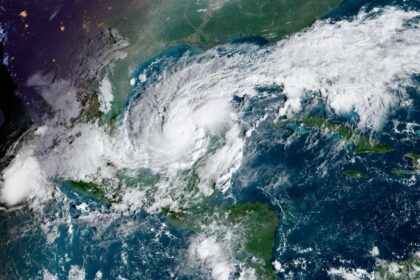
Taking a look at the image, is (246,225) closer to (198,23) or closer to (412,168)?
(412,168)

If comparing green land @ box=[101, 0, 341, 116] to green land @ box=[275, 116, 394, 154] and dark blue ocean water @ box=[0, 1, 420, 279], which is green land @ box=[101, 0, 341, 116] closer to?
dark blue ocean water @ box=[0, 1, 420, 279]

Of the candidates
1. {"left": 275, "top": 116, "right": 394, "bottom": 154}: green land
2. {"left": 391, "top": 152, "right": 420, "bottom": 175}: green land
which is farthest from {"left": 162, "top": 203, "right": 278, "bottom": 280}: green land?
{"left": 391, "top": 152, "right": 420, "bottom": 175}: green land

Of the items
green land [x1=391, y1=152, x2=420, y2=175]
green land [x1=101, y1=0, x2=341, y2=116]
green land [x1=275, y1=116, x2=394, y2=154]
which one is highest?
green land [x1=101, y1=0, x2=341, y2=116]

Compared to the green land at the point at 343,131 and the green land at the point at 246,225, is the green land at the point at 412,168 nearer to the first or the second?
the green land at the point at 343,131

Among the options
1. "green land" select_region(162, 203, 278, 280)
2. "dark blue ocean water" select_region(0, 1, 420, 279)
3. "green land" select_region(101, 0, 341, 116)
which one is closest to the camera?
"dark blue ocean water" select_region(0, 1, 420, 279)

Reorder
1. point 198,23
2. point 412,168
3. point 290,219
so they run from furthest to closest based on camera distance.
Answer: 1. point 198,23
2. point 290,219
3. point 412,168

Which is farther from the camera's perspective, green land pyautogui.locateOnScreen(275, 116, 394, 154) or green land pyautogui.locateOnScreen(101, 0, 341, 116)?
green land pyautogui.locateOnScreen(101, 0, 341, 116)

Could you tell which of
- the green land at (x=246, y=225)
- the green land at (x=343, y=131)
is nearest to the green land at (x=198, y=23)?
the green land at (x=343, y=131)

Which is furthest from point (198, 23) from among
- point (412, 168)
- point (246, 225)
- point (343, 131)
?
point (412, 168)
